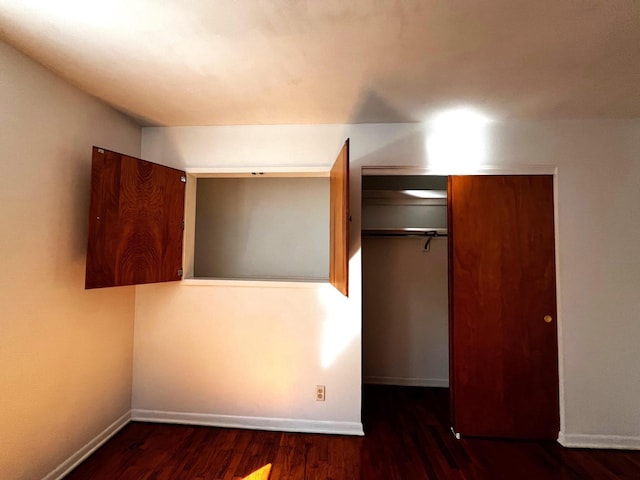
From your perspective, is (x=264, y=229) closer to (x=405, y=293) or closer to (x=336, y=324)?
(x=336, y=324)

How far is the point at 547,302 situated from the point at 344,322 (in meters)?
1.61

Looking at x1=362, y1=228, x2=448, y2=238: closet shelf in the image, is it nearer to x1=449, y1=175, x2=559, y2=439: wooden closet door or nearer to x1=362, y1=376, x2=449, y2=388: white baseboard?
x1=449, y1=175, x2=559, y2=439: wooden closet door

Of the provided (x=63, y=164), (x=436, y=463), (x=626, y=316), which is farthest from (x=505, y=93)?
(x=63, y=164)

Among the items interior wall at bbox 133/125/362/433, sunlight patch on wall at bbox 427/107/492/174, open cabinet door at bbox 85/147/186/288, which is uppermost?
sunlight patch on wall at bbox 427/107/492/174

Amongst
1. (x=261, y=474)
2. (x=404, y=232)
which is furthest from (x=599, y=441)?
(x=261, y=474)

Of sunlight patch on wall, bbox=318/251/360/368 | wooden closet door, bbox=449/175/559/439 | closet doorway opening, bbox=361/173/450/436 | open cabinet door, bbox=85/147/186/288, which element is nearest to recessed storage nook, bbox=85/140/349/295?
open cabinet door, bbox=85/147/186/288

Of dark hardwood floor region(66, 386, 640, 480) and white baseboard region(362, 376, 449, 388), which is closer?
dark hardwood floor region(66, 386, 640, 480)

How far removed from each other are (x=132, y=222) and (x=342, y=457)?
224cm

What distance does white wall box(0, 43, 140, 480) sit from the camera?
1.52m

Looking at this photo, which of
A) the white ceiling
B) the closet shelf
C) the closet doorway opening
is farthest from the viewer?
the closet doorway opening

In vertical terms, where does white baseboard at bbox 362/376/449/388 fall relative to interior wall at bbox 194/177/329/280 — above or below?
below

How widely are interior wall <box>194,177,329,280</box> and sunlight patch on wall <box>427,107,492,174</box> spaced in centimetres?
114

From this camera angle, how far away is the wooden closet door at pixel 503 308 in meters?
2.21

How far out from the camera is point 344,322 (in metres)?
2.33
